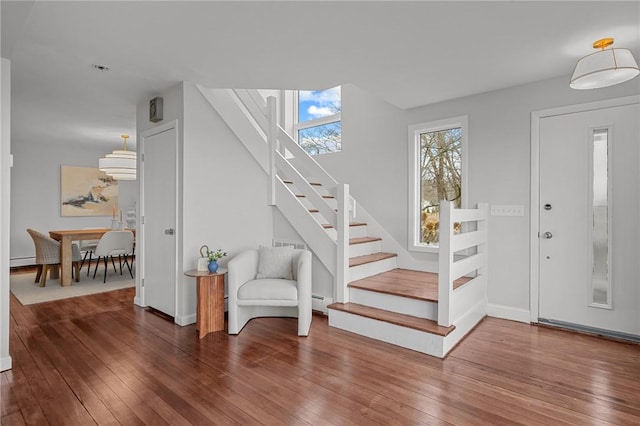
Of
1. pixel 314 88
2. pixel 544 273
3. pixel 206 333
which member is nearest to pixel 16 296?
pixel 206 333

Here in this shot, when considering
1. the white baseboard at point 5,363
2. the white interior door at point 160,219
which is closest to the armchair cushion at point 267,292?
the white interior door at point 160,219

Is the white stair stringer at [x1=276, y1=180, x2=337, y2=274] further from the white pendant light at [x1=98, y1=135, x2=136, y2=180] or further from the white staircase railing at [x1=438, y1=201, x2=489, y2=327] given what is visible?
the white pendant light at [x1=98, y1=135, x2=136, y2=180]

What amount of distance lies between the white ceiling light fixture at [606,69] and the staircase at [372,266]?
1285 mm

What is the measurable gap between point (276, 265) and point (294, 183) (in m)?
1.04

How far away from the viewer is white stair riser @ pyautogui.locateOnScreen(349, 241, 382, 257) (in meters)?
4.11

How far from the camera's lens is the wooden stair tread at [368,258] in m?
3.81

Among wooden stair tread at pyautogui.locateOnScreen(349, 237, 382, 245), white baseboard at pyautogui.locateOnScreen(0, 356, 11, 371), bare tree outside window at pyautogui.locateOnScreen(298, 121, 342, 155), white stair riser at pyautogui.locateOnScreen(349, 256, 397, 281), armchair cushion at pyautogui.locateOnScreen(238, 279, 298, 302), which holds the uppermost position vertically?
bare tree outside window at pyautogui.locateOnScreen(298, 121, 342, 155)

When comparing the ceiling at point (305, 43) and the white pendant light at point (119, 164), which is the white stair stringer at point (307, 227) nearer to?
the ceiling at point (305, 43)

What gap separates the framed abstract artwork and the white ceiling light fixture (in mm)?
7770

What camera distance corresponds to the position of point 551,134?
Answer: 3.39m

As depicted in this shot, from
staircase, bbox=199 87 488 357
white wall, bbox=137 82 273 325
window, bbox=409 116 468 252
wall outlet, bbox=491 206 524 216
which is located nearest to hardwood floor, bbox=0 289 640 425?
staircase, bbox=199 87 488 357

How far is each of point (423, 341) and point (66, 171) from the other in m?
7.86

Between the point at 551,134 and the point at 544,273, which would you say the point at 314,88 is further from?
the point at 544,273

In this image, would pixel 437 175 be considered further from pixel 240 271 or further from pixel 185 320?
pixel 185 320
